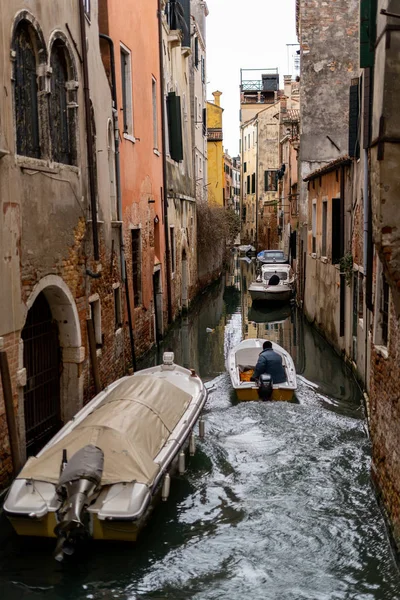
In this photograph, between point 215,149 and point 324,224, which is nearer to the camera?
point 324,224

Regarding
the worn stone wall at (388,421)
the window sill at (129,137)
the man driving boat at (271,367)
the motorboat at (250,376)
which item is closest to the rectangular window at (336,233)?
the motorboat at (250,376)

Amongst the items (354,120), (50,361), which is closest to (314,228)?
(354,120)

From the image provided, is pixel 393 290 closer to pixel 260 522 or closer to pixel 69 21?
pixel 260 522

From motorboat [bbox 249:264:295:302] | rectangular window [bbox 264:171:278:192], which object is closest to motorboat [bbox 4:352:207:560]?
motorboat [bbox 249:264:295:302]

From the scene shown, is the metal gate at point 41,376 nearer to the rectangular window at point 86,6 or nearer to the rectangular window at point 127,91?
the rectangular window at point 86,6

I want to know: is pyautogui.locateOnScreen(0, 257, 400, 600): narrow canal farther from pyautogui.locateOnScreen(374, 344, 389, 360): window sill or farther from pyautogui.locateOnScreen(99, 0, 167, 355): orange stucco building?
pyautogui.locateOnScreen(99, 0, 167, 355): orange stucco building

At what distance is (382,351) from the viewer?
266 inches

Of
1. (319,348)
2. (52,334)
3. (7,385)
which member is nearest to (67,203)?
(52,334)

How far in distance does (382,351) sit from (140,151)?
926 cm

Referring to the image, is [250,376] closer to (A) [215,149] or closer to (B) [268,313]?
(B) [268,313]

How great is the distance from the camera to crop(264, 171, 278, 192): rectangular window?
48.7 meters

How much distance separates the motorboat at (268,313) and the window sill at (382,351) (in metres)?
14.6

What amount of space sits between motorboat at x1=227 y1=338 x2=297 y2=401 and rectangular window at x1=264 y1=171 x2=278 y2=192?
3603 centimetres

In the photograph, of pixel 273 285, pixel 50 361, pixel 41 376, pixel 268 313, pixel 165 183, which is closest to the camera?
pixel 41 376
